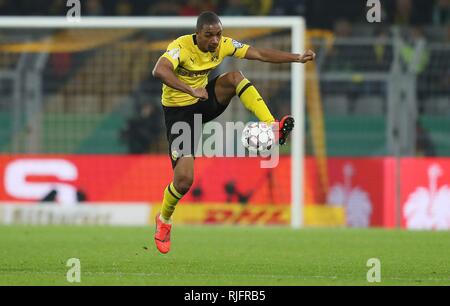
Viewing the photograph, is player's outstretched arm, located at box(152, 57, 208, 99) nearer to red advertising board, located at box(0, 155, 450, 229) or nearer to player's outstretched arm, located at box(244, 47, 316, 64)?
player's outstretched arm, located at box(244, 47, 316, 64)

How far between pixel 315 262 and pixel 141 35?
360 inches

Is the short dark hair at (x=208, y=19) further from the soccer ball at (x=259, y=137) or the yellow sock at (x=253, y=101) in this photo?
the soccer ball at (x=259, y=137)

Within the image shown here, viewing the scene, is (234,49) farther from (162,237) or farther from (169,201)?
(162,237)

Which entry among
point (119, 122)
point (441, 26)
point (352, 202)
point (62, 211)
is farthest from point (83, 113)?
point (441, 26)

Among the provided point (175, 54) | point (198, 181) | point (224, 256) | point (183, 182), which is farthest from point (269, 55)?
point (198, 181)

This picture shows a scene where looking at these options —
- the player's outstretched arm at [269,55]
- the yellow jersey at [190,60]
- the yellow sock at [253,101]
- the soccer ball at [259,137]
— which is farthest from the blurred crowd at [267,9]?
the soccer ball at [259,137]

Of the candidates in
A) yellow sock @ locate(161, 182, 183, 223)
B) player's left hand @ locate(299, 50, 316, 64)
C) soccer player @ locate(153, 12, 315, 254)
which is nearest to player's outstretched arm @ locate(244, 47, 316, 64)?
soccer player @ locate(153, 12, 315, 254)

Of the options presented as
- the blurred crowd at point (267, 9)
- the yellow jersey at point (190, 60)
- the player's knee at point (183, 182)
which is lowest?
the player's knee at point (183, 182)

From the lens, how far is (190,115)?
1053 cm

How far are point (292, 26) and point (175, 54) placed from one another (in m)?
6.49

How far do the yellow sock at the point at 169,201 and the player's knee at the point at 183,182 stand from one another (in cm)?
6

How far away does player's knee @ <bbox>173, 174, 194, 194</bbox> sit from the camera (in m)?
10.3

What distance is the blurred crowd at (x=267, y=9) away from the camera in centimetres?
2108

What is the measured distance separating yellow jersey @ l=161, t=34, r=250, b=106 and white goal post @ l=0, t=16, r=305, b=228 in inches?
218
